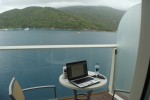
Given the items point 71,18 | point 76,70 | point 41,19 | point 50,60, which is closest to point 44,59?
point 50,60

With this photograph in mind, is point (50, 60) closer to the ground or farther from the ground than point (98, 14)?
closer to the ground

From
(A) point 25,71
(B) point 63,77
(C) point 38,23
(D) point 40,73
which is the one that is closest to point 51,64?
(D) point 40,73

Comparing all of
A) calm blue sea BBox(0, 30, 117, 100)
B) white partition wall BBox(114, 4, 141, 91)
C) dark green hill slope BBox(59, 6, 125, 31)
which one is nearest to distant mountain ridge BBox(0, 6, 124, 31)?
dark green hill slope BBox(59, 6, 125, 31)

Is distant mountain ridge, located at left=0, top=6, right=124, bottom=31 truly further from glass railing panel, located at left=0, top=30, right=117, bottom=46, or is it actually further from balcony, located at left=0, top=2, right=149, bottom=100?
balcony, located at left=0, top=2, right=149, bottom=100

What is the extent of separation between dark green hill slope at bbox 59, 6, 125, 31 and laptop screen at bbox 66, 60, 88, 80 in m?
1.92

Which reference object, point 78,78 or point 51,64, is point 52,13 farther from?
point 78,78

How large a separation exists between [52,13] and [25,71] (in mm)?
1832

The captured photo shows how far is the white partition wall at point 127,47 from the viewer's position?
3.10 metres

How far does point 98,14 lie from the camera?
4668 millimetres

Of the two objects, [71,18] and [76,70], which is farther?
[71,18]

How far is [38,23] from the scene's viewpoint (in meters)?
4.37

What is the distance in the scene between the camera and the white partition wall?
3.10m

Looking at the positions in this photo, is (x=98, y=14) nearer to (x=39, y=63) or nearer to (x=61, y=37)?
(x=61, y=37)

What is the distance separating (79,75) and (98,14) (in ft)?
8.19
